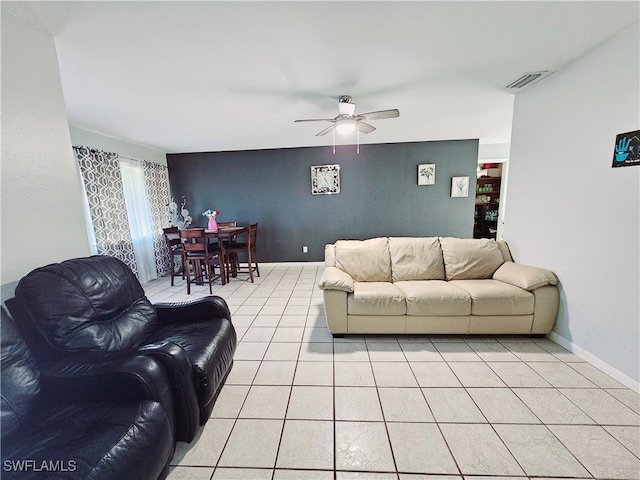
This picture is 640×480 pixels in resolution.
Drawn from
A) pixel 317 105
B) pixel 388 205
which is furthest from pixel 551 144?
pixel 388 205

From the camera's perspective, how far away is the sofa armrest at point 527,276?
2.13m

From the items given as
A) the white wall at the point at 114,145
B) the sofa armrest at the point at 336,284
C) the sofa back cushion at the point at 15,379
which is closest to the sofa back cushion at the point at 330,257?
the sofa armrest at the point at 336,284

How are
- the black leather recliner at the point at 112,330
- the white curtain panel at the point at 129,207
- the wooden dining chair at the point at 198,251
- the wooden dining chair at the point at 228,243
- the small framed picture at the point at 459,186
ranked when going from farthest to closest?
the small framed picture at the point at 459,186, the wooden dining chair at the point at 228,243, the wooden dining chair at the point at 198,251, the white curtain panel at the point at 129,207, the black leather recliner at the point at 112,330

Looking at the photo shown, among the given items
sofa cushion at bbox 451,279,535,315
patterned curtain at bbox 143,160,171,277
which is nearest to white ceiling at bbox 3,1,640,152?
patterned curtain at bbox 143,160,171,277

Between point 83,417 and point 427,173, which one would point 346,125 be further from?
point 83,417

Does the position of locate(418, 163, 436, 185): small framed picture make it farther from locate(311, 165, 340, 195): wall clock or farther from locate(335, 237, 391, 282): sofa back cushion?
locate(335, 237, 391, 282): sofa back cushion

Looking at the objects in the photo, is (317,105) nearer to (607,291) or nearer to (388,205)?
(388,205)

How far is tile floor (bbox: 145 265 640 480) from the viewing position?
47.6 inches

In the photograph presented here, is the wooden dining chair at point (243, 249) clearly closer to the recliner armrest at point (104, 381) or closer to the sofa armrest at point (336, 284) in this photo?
the sofa armrest at point (336, 284)

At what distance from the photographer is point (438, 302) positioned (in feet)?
7.19

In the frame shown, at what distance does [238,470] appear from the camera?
1.21 m

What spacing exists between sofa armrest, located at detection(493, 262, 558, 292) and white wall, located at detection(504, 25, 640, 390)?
92 mm

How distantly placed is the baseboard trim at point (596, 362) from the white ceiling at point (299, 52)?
2.26m

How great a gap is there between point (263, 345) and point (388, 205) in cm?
352
